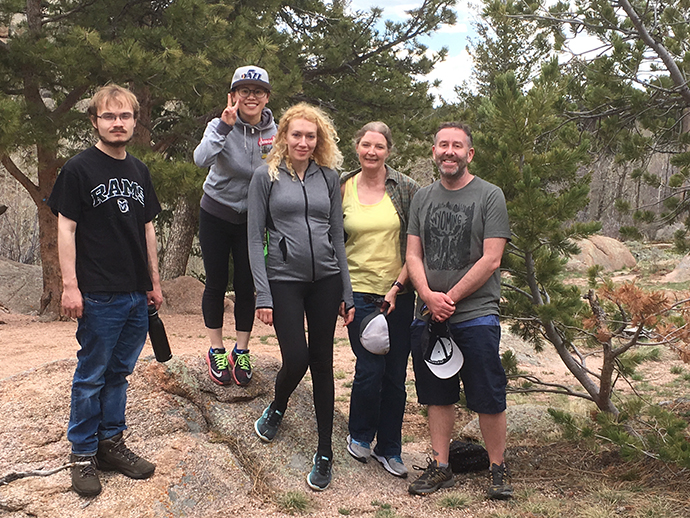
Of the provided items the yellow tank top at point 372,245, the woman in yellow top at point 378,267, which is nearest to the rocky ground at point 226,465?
the woman in yellow top at point 378,267

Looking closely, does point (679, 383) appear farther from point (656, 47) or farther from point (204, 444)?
point (204, 444)

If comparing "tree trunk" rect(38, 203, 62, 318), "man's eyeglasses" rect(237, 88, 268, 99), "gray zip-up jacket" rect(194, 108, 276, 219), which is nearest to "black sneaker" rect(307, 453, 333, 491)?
"gray zip-up jacket" rect(194, 108, 276, 219)

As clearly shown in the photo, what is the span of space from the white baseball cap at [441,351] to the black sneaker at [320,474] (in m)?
0.80

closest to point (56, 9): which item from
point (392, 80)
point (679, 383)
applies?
point (392, 80)

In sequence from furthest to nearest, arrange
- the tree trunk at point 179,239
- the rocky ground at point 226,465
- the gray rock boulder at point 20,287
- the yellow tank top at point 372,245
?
the tree trunk at point 179,239 < the gray rock boulder at point 20,287 < the yellow tank top at point 372,245 < the rocky ground at point 226,465

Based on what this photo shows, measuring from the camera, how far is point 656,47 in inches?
208

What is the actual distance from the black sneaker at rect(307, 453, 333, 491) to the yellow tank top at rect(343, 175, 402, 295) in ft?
3.25

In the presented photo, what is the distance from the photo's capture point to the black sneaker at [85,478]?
3113 mm

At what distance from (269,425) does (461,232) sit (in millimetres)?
1648

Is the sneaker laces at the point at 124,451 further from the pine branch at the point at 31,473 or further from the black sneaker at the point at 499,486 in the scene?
the black sneaker at the point at 499,486

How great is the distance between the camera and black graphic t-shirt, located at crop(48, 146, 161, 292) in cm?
298

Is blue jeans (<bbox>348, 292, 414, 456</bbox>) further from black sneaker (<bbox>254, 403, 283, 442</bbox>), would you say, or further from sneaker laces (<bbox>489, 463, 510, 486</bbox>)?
sneaker laces (<bbox>489, 463, 510, 486</bbox>)

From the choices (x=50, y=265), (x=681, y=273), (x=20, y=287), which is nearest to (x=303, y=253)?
(x=50, y=265)

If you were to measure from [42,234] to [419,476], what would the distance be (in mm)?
8884
